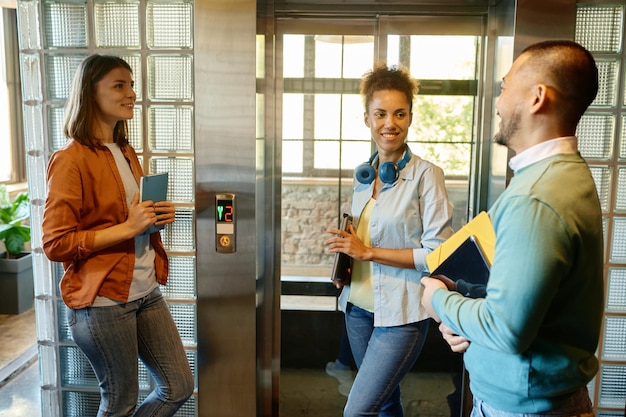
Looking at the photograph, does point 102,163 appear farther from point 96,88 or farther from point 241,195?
point 241,195

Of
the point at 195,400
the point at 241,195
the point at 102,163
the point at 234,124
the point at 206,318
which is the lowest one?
the point at 195,400

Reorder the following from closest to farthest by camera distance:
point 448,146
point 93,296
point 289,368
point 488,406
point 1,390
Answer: point 488,406 < point 93,296 < point 448,146 < point 289,368 < point 1,390

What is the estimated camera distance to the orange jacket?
169 cm

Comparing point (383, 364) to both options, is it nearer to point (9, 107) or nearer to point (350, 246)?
point (350, 246)

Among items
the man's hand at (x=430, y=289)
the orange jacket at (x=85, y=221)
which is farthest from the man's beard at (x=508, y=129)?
the orange jacket at (x=85, y=221)

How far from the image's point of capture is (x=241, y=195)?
2.32 m

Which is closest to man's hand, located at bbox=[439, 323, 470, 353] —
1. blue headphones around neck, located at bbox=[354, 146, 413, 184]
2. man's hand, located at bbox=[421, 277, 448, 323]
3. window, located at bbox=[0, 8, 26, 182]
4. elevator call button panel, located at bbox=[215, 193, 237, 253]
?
man's hand, located at bbox=[421, 277, 448, 323]

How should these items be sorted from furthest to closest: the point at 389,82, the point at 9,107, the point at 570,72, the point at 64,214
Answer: the point at 9,107 → the point at 389,82 → the point at 64,214 → the point at 570,72

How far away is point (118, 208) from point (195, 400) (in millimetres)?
1100

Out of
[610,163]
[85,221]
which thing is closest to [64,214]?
[85,221]

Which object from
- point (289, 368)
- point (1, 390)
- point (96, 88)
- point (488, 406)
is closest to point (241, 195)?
point (96, 88)

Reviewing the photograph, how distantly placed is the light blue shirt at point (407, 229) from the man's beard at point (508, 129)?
2.06 ft

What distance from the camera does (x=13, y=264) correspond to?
168 inches

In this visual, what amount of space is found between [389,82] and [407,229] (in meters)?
0.53
